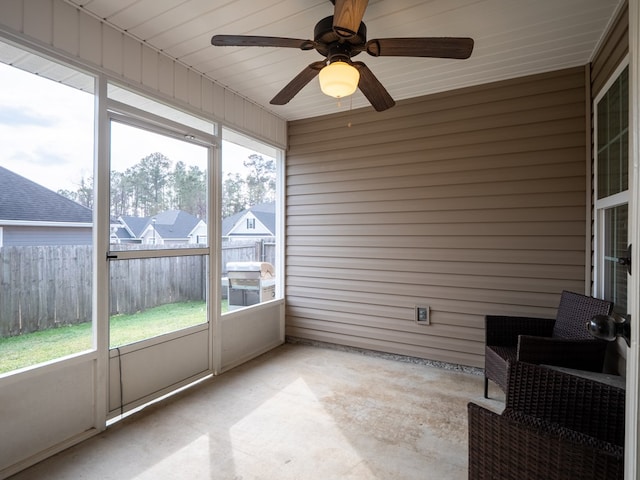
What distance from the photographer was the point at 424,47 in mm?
1862

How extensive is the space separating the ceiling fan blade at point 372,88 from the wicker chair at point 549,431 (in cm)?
185

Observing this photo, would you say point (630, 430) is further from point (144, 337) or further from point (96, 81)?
point (96, 81)

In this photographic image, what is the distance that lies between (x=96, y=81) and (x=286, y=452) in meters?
2.84

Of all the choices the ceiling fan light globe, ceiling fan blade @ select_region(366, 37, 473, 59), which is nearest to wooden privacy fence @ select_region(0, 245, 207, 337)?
the ceiling fan light globe

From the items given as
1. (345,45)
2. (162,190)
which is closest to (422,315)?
(345,45)

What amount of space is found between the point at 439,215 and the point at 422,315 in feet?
3.55

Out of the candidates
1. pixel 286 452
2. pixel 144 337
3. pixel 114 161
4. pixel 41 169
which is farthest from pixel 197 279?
pixel 286 452

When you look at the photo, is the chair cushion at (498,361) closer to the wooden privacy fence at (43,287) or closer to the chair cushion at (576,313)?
Answer: the chair cushion at (576,313)

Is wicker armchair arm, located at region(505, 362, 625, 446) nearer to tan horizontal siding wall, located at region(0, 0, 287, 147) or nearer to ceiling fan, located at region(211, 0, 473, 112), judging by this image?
ceiling fan, located at region(211, 0, 473, 112)

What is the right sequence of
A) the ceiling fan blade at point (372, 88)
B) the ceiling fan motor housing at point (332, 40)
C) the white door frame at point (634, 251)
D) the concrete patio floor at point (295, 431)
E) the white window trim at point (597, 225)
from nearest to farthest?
1. the white door frame at point (634, 251)
2. the ceiling fan motor housing at point (332, 40)
3. the concrete patio floor at point (295, 431)
4. the ceiling fan blade at point (372, 88)
5. the white window trim at point (597, 225)

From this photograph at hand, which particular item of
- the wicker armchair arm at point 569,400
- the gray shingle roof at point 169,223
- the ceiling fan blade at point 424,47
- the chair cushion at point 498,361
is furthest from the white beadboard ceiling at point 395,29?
the chair cushion at point 498,361

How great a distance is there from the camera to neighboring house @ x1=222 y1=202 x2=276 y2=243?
11.9 feet

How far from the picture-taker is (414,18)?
92.7 inches

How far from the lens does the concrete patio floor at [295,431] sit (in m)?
2.02
